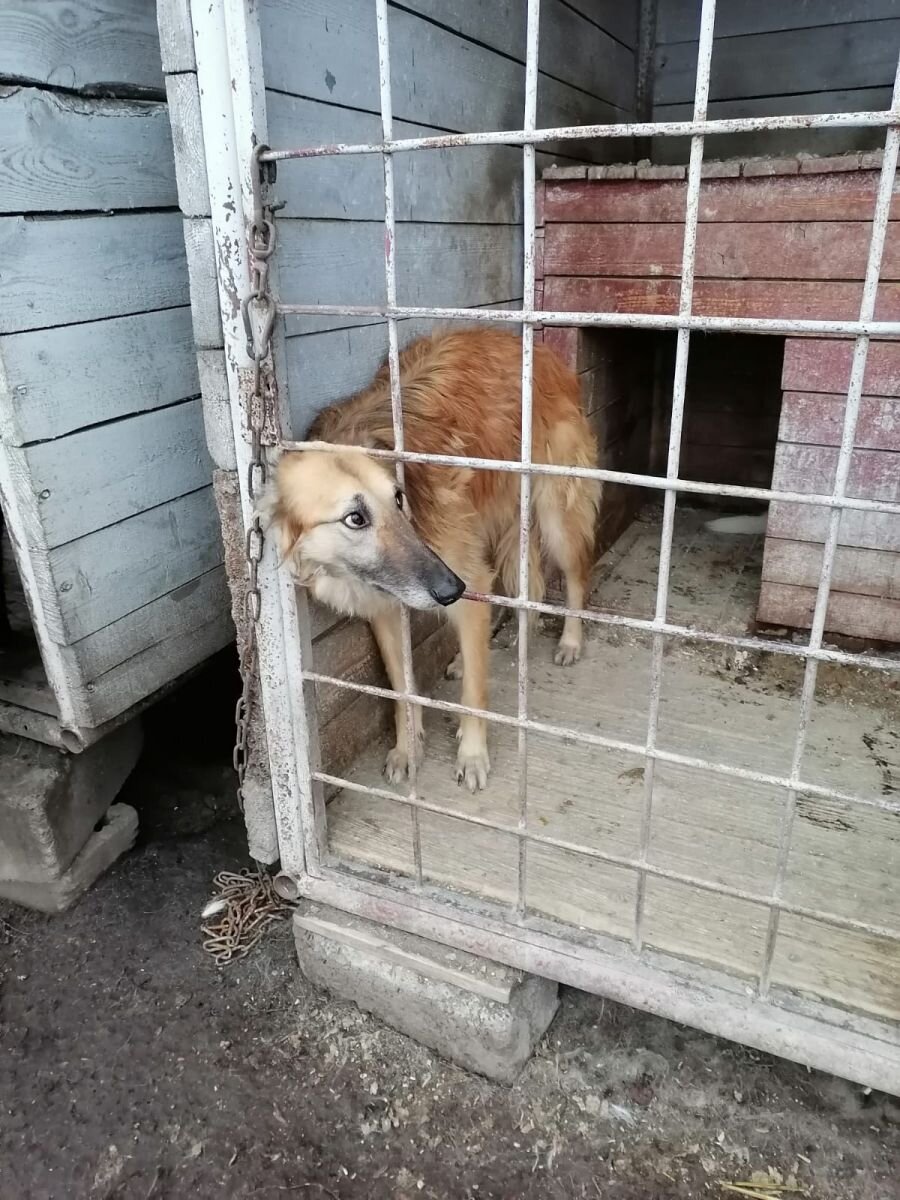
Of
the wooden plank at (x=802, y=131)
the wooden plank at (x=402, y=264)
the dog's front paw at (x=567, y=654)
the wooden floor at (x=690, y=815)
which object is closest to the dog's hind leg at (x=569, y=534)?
the dog's front paw at (x=567, y=654)

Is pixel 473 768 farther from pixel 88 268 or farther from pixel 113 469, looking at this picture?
pixel 88 268

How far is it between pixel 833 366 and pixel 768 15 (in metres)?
1.89

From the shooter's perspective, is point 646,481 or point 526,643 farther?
point 526,643

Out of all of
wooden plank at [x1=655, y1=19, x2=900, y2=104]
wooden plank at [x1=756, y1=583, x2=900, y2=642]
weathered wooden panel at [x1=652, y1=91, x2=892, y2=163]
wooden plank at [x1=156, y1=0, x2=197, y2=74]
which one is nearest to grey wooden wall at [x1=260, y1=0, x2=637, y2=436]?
wooden plank at [x1=156, y1=0, x2=197, y2=74]

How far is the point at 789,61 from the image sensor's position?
3.81 meters

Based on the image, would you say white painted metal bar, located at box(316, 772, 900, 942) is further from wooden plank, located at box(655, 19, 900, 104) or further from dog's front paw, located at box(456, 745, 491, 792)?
wooden plank, located at box(655, 19, 900, 104)

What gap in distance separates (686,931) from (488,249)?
94.4 inches

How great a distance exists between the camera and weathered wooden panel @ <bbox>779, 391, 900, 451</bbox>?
304 cm

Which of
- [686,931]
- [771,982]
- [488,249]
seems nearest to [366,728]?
[686,931]

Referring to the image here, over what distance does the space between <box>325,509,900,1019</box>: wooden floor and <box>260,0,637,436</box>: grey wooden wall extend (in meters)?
1.23

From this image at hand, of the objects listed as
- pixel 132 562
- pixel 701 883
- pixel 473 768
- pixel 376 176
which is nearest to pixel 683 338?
pixel 701 883

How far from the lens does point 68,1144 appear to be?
2100 millimetres

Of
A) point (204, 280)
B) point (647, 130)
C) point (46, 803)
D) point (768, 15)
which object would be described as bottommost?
Answer: point (46, 803)

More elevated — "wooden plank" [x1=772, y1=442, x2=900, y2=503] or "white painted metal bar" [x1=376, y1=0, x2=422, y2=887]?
"white painted metal bar" [x1=376, y1=0, x2=422, y2=887]
